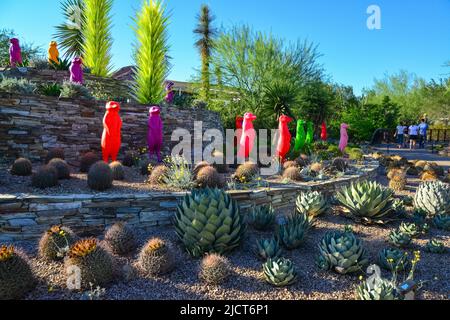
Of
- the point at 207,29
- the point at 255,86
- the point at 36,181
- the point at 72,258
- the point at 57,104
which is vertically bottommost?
the point at 72,258

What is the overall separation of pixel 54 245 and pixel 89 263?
2.63 ft

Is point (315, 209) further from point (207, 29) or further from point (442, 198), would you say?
point (207, 29)

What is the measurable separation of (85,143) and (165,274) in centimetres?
484

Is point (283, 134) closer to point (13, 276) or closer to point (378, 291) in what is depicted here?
point (378, 291)

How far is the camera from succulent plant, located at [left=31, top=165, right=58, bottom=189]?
4.48m

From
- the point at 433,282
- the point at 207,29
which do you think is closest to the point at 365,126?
the point at 207,29

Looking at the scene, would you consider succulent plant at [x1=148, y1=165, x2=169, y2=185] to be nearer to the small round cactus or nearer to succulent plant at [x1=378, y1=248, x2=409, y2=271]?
the small round cactus

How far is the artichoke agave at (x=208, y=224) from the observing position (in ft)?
11.3

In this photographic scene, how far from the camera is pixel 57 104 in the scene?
21.5 ft

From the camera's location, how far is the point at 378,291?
256 cm

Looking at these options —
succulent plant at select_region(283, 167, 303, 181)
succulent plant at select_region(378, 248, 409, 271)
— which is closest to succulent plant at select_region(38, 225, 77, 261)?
succulent plant at select_region(378, 248, 409, 271)

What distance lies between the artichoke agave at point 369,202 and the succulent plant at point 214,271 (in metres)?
2.75

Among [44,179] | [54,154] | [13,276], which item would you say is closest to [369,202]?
[13,276]
